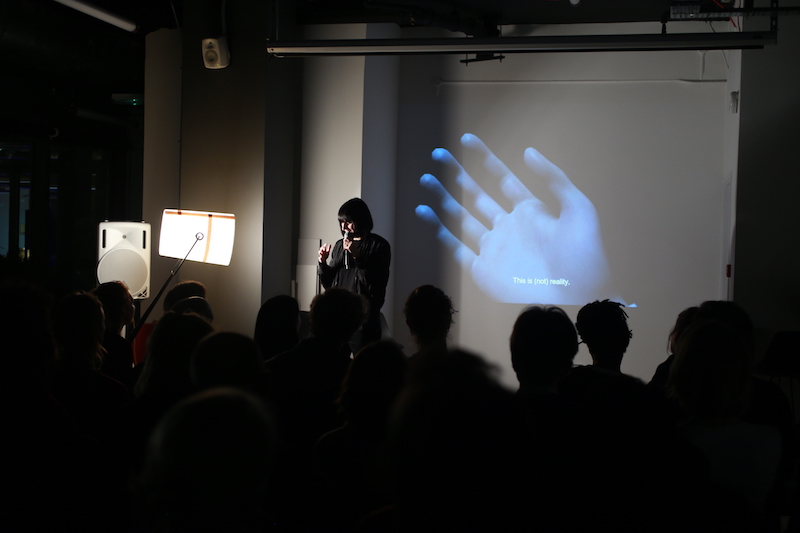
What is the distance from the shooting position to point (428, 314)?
2.65m

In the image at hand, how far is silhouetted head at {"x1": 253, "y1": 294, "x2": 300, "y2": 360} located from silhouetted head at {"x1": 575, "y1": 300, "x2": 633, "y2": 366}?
112 centimetres

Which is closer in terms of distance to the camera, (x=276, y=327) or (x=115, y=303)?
(x=276, y=327)

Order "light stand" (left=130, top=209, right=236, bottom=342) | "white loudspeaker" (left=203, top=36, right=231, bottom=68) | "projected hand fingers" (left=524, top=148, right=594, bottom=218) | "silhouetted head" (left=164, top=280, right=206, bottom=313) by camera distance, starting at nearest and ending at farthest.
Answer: "silhouetted head" (left=164, top=280, right=206, bottom=313) → "light stand" (left=130, top=209, right=236, bottom=342) → "white loudspeaker" (left=203, top=36, right=231, bottom=68) → "projected hand fingers" (left=524, top=148, right=594, bottom=218)

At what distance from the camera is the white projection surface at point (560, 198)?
5715 millimetres

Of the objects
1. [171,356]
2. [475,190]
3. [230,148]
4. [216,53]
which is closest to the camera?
[171,356]

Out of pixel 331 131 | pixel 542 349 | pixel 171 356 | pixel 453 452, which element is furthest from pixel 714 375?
pixel 331 131

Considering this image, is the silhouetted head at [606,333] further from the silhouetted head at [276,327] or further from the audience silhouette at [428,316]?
the silhouetted head at [276,327]

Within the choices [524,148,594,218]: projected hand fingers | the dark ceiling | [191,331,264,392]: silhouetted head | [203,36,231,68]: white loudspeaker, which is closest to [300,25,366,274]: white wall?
the dark ceiling

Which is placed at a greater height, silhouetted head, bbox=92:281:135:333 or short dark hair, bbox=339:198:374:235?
short dark hair, bbox=339:198:374:235

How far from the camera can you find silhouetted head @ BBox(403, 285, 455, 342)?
2656mm

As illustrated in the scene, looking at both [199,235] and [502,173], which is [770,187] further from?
[199,235]

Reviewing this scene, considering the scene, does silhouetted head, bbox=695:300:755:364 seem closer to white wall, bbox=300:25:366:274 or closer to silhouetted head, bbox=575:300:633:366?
silhouetted head, bbox=575:300:633:366

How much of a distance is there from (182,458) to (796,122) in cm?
466

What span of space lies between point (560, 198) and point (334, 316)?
4.16 m
